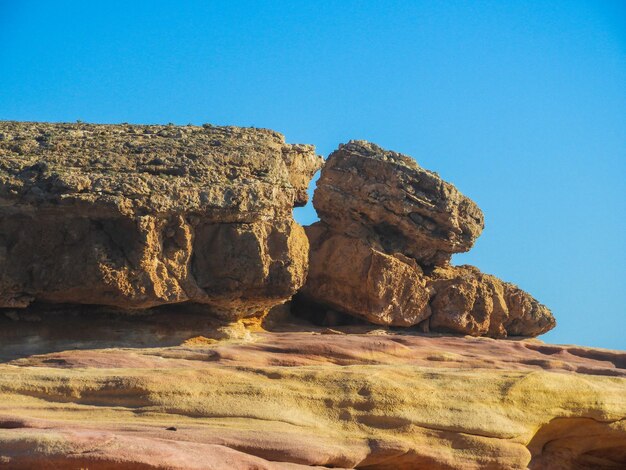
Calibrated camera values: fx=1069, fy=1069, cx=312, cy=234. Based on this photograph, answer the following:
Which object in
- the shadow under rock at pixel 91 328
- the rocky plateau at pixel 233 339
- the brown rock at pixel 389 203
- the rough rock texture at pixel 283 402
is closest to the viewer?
the rough rock texture at pixel 283 402

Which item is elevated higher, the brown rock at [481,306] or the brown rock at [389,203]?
the brown rock at [389,203]

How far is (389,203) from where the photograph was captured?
23.8 m

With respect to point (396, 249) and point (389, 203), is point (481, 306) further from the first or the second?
point (389, 203)

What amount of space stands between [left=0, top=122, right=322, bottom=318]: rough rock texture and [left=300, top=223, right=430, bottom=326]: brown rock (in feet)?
7.97

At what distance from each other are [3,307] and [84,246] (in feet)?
6.04

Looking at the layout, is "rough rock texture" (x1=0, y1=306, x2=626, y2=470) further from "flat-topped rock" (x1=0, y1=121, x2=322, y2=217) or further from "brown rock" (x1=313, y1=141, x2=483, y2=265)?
"brown rock" (x1=313, y1=141, x2=483, y2=265)

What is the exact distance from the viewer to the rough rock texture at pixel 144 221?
1856 centimetres

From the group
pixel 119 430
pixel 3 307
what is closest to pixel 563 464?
pixel 119 430

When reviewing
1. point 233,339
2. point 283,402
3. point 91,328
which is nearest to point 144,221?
point 91,328

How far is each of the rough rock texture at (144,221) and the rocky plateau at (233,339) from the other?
0.04 meters

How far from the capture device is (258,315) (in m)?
22.0

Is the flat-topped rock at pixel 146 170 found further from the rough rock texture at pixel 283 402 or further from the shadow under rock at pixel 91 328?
the rough rock texture at pixel 283 402

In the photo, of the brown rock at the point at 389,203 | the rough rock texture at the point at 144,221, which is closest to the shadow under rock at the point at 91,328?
the rough rock texture at the point at 144,221

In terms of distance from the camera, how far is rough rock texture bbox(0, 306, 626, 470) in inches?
591
